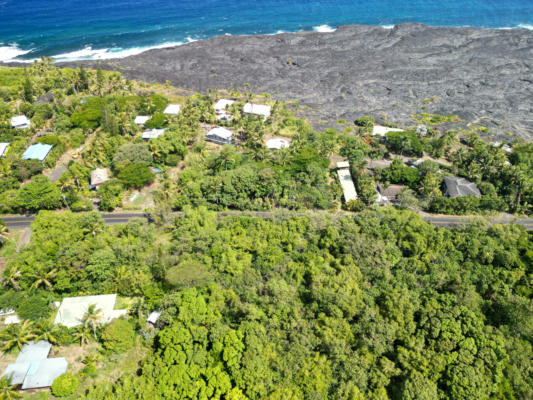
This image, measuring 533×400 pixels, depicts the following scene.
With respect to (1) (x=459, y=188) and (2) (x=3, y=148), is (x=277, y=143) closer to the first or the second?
(1) (x=459, y=188)

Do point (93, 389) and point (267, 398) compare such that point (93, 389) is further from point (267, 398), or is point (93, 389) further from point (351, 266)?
point (351, 266)

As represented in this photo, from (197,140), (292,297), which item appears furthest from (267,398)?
(197,140)

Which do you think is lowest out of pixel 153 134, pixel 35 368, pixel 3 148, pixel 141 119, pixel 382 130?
pixel 35 368

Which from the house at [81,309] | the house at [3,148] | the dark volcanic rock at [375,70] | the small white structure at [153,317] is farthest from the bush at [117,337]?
the dark volcanic rock at [375,70]

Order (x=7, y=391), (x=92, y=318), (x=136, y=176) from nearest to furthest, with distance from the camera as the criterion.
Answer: (x=7, y=391)
(x=92, y=318)
(x=136, y=176)

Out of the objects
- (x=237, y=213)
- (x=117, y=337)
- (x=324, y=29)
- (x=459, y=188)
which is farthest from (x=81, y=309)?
(x=324, y=29)

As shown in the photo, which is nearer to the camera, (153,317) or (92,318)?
(92,318)

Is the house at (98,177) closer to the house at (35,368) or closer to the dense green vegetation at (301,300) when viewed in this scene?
the dense green vegetation at (301,300)
